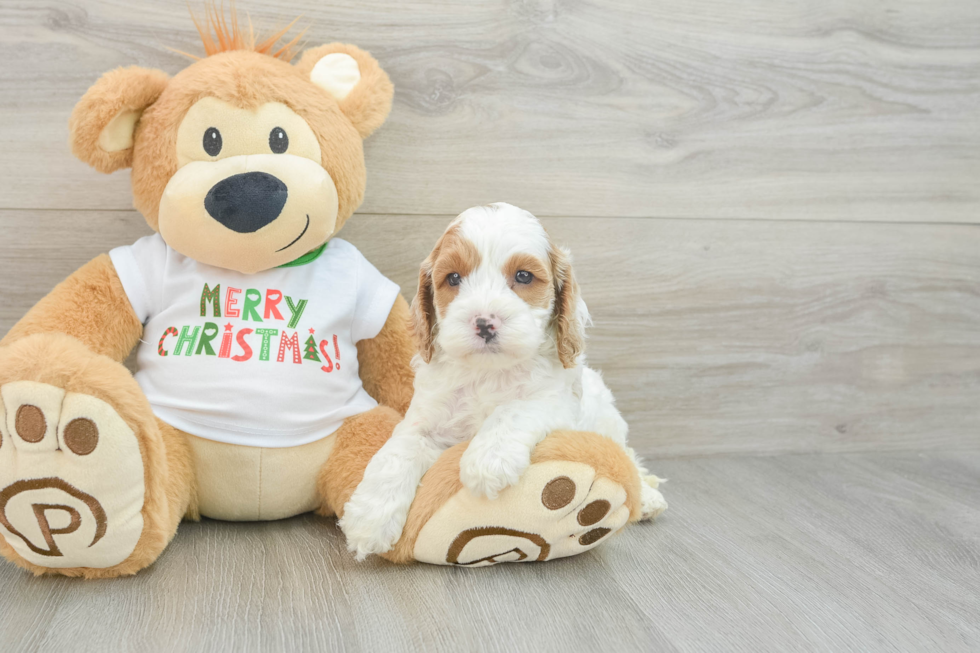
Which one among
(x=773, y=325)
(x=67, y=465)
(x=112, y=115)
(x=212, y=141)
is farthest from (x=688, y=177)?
(x=67, y=465)

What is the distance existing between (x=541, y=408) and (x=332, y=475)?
0.40 meters

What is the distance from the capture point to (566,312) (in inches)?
46.9


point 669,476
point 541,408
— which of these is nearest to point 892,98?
point 669,476

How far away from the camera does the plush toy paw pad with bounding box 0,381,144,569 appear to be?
1006mm

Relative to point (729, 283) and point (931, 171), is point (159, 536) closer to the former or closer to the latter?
point (729, 283)

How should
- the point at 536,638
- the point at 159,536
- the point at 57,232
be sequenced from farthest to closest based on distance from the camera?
the point at 57,232 < the point at 159,536 < the point at 536,638

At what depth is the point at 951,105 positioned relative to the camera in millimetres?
1873

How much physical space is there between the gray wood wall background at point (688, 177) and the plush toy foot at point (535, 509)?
0.64 m

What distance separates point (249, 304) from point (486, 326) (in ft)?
1.59

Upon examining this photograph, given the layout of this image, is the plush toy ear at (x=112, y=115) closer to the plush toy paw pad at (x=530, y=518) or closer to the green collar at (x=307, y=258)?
the green collar at (x=307, y=258)

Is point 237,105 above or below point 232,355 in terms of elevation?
above

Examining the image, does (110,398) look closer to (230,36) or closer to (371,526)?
(371,526)

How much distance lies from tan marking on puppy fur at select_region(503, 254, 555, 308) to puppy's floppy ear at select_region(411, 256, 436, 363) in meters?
0.15

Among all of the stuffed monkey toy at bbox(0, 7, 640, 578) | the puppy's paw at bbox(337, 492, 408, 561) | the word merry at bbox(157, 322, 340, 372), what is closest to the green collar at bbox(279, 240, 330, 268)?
the stuffed monkey toy at bbox(0, 7, 640, 578)
